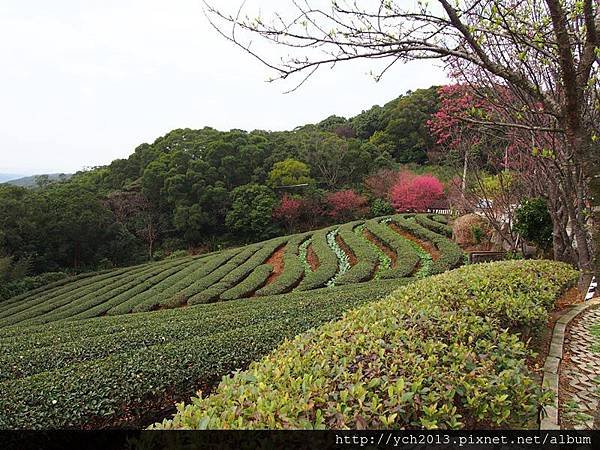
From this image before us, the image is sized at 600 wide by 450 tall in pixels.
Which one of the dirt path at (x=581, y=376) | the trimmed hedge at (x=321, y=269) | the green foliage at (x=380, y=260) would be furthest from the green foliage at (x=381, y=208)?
the dirt path at (x=581, y=376)

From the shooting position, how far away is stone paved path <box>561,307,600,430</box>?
2557 mm

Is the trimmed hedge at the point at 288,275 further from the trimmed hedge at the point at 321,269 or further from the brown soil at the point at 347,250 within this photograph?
the brown soil at the point at 347,250

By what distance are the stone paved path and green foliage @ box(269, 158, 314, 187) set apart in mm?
22500

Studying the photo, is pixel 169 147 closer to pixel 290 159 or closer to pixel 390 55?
pixel 290 159

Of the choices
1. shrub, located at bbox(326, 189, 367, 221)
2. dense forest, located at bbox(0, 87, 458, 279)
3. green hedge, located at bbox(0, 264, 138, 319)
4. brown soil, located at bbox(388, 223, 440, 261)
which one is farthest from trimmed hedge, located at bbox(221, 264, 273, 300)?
shrub, located at bbox(326, 189, 367, 221)

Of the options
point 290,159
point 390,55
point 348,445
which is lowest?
point 348,445

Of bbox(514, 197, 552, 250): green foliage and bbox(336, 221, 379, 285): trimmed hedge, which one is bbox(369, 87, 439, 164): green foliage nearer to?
Result: bbox(336, 221, 379, 285): trimmed hedge

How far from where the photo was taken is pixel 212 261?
18844 millimetres

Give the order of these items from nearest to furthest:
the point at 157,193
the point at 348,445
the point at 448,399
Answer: the point at 348,445 < the point at 448,399 < the point at 157,193

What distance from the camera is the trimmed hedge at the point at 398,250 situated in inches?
507

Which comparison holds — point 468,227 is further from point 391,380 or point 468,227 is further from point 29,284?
point 29,284

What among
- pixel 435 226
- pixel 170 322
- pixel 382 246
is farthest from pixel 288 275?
pixel 435 226

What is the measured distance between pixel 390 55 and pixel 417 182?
74.7 ft

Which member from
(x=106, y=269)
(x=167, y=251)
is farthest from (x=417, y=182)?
(x=106, y=269)
